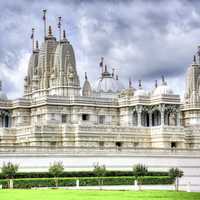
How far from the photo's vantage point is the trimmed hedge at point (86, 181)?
212 ft

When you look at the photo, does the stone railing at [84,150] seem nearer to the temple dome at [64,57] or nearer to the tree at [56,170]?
the tree at [56,170]

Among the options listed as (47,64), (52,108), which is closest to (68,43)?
(47,64)

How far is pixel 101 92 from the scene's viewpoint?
364 feet

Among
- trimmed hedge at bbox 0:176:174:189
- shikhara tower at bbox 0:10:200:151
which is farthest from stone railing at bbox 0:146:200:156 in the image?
trimmed hedge at bbox 0:176:174:189

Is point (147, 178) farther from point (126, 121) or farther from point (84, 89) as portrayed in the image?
point (84, 89)

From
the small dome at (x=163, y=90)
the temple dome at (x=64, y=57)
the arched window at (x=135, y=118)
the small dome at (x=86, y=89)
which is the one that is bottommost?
the arched window at (x=135, y=118)

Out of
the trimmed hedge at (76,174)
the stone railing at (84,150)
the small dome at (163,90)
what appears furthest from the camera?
the small dome at (163,90)

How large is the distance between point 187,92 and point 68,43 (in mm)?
21888

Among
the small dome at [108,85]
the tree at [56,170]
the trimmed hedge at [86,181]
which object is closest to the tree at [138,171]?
the trimmed hedge at [86,181]

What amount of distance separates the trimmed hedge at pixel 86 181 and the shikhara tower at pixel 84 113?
11.8 metres

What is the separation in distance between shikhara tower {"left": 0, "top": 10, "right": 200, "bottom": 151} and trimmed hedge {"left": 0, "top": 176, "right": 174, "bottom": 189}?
11.8m

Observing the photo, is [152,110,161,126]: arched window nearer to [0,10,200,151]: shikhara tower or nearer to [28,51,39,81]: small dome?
[0,10,200,151]: shikhara tower

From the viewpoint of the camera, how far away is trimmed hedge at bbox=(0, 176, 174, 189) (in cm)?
6453

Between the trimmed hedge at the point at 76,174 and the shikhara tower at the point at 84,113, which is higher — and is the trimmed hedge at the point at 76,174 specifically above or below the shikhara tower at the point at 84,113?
below
